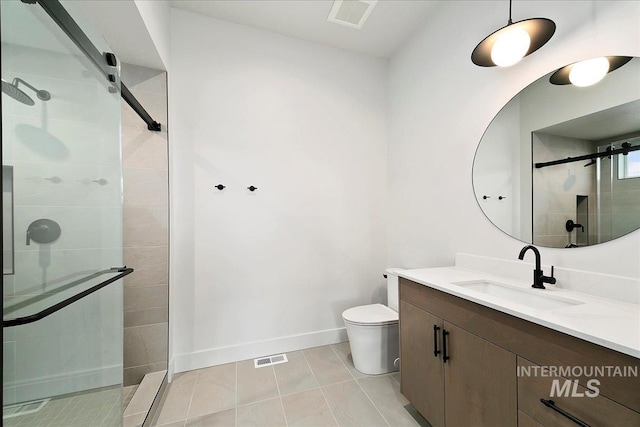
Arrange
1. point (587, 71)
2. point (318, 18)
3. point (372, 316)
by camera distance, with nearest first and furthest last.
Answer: point (587, 71), point (372, 316), point (318, 18)

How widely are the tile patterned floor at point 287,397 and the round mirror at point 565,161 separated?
1.34m

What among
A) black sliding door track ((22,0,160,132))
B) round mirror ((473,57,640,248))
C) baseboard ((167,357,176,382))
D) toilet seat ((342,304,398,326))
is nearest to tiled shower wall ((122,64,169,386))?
baseboard ((167,357,176,382))

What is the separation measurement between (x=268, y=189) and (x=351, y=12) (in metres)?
1.59

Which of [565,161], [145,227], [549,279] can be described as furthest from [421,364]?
[145,227]

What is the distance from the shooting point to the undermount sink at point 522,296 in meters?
1.15

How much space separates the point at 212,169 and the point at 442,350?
2034 mm

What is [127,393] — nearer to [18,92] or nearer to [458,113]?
[18,92]

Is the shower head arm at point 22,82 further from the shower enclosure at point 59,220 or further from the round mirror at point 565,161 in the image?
the round mirror at point 565,161

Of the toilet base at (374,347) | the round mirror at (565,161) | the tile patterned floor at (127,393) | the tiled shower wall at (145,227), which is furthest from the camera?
the toilet base at (374,347)

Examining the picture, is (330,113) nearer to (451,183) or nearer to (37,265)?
(451,183)

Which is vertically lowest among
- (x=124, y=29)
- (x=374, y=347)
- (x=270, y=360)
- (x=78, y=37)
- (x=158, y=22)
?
(x=270, y=360)

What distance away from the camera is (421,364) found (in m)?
1.41

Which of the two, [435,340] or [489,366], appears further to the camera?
[435,340]

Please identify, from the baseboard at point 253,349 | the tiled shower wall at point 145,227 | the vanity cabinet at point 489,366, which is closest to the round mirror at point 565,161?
Result: the vanity cabinet at point 489,366
